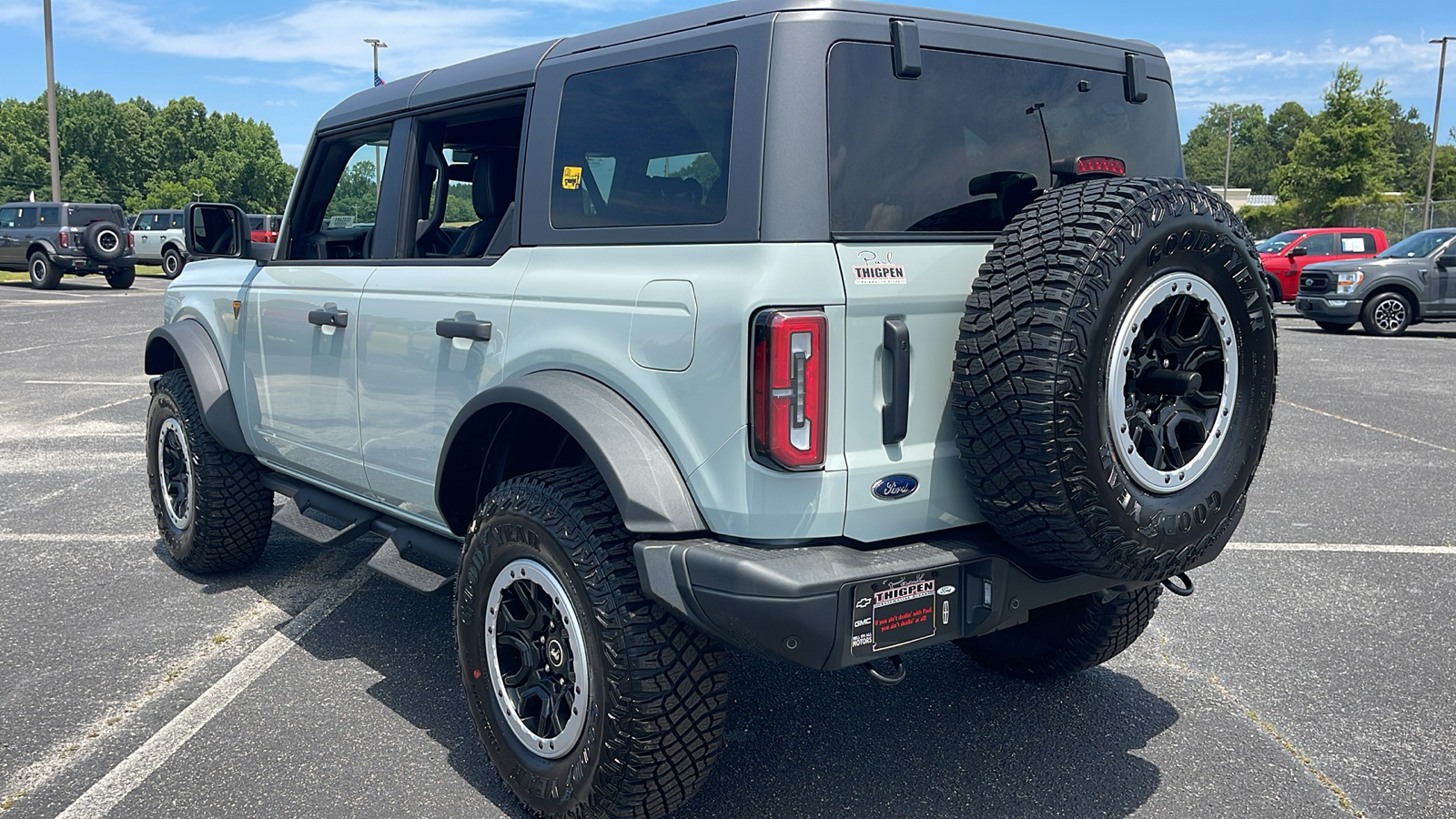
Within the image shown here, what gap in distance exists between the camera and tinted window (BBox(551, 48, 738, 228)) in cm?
282

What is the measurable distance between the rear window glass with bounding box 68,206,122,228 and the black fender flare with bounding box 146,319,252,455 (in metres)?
25.1

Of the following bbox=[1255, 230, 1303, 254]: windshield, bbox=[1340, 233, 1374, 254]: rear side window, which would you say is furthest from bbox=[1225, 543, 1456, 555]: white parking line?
bbox=[1255, 230, 1303, 254]: windshield

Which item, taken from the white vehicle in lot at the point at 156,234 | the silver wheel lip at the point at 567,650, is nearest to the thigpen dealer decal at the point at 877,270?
the silver wheel lip at the point at 567,650

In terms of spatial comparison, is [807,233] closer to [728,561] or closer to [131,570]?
[728,561]

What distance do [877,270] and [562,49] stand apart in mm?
1336

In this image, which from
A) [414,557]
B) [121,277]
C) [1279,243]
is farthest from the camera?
[121,277]

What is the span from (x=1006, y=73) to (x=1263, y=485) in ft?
17.0

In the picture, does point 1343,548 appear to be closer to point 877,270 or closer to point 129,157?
point 877,270

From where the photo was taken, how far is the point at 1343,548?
582 cm

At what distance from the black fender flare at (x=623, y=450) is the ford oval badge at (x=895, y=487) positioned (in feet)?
1.41

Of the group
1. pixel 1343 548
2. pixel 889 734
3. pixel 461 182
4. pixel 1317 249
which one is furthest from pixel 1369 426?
pixel 1317 249

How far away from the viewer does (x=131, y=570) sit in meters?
5.30

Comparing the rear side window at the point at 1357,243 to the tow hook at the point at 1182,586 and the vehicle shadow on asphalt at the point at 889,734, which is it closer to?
the vehicle shadow on asphalt at the point at 889,734

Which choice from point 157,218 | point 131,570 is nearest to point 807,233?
point 131,570
